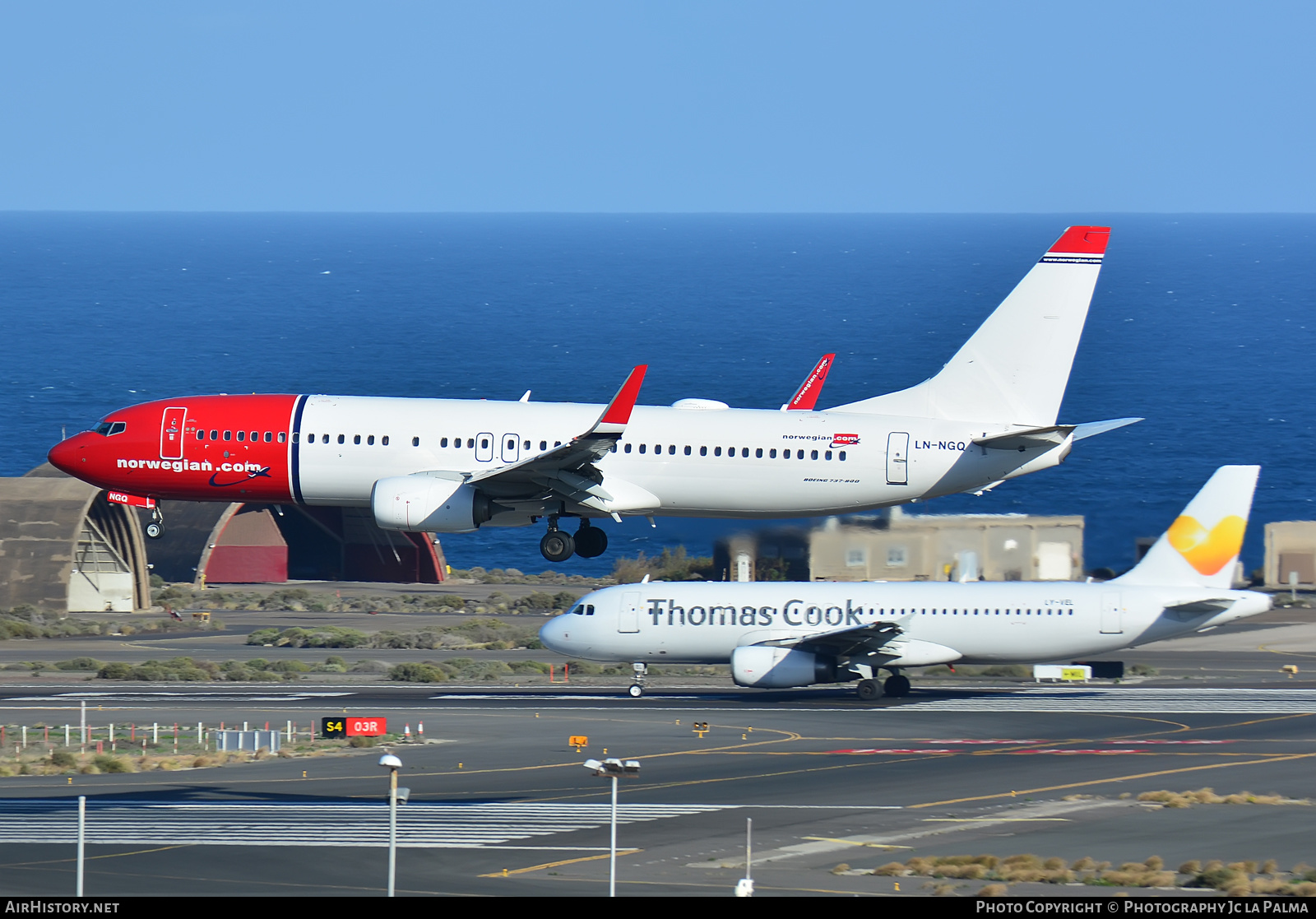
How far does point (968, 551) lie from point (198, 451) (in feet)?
103

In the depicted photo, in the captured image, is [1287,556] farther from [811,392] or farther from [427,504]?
[427,504]

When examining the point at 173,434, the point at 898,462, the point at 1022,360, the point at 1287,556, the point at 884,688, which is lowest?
the point at 884,688

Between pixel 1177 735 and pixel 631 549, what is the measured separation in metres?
72.4

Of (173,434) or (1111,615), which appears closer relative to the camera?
(173,434)

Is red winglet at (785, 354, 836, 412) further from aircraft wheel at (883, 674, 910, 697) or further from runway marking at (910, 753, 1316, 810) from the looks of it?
runway marking at (910, 753, 1316, 810)

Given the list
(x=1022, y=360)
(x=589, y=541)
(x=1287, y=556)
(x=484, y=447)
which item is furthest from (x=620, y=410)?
(x=1287, y=556)

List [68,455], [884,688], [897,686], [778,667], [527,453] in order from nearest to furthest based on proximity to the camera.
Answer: [527,453] < [68,455] < [897,686] < [778,667] < [884,688]

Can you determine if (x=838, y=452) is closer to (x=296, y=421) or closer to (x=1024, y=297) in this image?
(x=1024, y=297)

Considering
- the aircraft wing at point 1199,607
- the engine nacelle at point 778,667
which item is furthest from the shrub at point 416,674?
the aircraft wing at point 1199,607

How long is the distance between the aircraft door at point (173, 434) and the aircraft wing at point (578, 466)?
8.78m

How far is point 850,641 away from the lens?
65.8 metres

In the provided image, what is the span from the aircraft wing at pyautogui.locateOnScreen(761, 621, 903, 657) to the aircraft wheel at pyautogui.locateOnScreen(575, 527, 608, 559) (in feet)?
48.9

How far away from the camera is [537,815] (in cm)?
4394

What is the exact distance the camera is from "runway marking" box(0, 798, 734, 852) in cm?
4009
